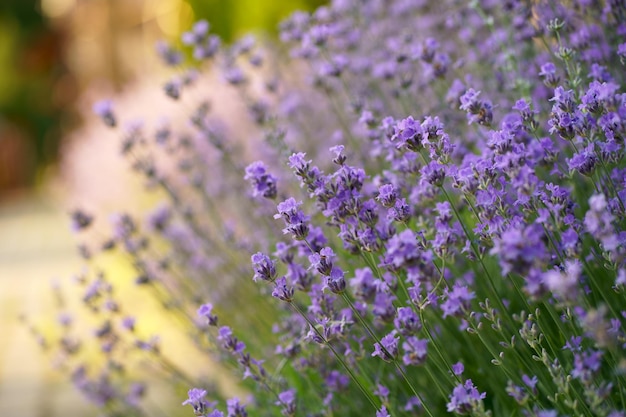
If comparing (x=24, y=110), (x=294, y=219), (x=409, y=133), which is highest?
(x=24, y=110)

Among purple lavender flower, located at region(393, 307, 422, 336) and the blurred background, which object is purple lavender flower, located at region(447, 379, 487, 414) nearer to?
purple lavender flower, located at region(393, 307, 422, 336)

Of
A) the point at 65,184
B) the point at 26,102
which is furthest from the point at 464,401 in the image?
the point at 26,102

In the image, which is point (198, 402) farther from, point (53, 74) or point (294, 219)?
point (53, 74)

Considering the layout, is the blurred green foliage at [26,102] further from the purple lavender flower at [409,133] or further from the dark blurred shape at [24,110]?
the purple lavender flower at [409,133]

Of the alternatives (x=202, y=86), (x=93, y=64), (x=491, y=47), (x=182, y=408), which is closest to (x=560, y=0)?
(x=491, y=47)

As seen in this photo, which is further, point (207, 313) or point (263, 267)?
point (207, 313)

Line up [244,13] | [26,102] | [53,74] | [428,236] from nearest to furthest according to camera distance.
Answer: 1. [428,236]
2. [244,13]
3. [26,102]
4. [53,74]

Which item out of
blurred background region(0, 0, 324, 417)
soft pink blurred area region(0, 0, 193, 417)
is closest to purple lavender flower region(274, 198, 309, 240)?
soft pink blurred area region(0, 0, 193, 417)
